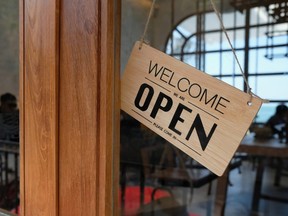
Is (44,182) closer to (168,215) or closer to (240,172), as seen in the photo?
(168,215)

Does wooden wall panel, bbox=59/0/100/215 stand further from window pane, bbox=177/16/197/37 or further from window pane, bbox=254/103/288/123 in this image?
window pane, bbox=177/16/197/37

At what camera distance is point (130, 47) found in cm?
70

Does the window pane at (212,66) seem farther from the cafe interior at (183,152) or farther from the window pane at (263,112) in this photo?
the window pane at (263,112)

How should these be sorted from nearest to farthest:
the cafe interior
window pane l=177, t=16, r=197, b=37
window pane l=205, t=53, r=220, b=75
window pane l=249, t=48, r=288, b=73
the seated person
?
the cafe interior → window pane l=205, t=53, r=220, b=75 → the seated person → window pane l=249, t=48, r=288, b=73 → window pane l=177, t=16, r=197, b=37

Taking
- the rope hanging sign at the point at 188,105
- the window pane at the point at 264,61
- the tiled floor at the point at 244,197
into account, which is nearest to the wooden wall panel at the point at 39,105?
the rope hanging sign at the point at 188,105

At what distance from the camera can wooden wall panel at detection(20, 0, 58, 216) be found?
67 centimetres

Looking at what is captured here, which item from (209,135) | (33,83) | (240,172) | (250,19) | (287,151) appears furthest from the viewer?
(250,19)

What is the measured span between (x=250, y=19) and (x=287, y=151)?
304 cm

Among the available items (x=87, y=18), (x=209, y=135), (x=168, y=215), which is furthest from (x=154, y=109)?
(x=168, y=215)

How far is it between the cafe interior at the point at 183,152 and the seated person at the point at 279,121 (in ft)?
0.04

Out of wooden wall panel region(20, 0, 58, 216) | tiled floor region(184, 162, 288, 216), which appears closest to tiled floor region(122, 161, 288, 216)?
tiled floor region(184, 162, 288, 216)

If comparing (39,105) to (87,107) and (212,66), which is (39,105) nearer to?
(87,107)

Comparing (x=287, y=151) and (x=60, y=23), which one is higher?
(x=60, y=23)

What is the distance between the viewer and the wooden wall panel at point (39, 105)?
67 cm
